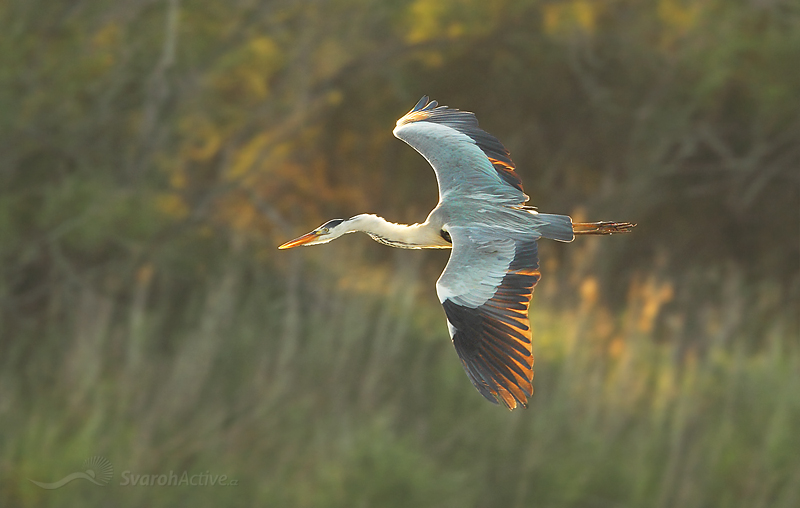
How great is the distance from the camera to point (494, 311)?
190 inches

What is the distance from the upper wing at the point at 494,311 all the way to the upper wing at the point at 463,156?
55cm

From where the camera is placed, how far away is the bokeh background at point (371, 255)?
7.60 meters

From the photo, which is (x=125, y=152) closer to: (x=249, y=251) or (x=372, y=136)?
(x=249, y=251)

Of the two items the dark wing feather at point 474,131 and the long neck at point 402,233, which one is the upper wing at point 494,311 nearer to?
the long neck at point 402,233

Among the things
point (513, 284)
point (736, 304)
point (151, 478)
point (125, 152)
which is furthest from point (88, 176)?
point (513, 284)

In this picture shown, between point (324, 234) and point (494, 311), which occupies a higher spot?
point (324, 234)

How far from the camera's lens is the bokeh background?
7.60m

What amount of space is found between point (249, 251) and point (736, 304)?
14.6 feet

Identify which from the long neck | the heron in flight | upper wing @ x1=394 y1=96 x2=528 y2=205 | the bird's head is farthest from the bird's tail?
the bird's head

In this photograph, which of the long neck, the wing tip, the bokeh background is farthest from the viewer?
the bokeh background

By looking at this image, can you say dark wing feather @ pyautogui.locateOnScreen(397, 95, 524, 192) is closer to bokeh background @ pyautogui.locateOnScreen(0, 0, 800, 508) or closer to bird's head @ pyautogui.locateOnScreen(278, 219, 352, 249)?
bird's head @ pyautogui.locateOnScreen(278, 219, 352, 249)

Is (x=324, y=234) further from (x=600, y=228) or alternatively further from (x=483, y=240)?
(x=600, y=228)

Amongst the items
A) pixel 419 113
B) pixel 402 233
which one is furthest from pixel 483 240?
pixel 419 113

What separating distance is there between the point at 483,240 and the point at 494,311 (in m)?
0.42
